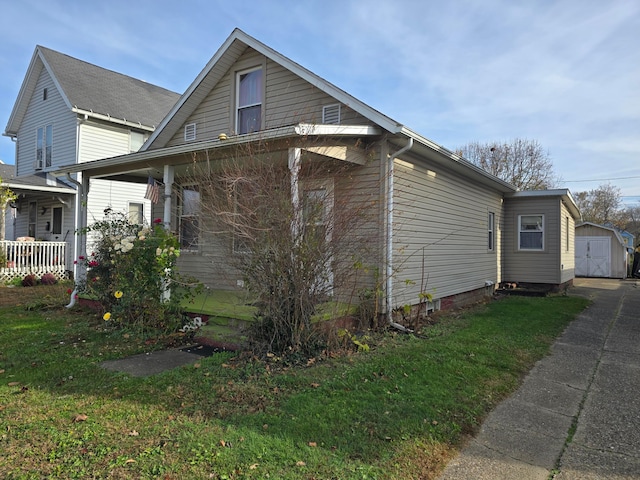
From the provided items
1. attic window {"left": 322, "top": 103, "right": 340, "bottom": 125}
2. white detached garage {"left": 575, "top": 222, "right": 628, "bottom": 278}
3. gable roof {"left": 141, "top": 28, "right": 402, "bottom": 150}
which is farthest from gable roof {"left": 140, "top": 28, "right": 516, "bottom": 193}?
white detached garage {"left": 575, "top": 222, "right": 628, "bottom": 278}

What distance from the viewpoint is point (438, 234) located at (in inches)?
361

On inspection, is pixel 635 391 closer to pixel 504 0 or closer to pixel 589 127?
pixel 504 0

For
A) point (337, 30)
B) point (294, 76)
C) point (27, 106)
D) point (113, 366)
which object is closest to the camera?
point (113, 366)

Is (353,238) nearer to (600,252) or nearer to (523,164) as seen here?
(600,252)

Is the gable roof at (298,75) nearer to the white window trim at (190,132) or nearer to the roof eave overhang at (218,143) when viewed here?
the white window trim at (190,132)

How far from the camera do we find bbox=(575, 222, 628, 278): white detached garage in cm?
2303

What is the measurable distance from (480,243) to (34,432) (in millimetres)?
11037

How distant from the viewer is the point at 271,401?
3918mm

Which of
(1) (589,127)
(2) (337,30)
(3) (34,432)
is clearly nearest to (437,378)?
(3) (34,432)

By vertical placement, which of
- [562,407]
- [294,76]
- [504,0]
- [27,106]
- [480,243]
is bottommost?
[562,407]

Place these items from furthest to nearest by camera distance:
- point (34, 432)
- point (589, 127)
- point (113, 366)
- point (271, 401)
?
1. point (589, 127)
2. point (113, 366)
3. point (271, 401)
4. point (34, 432)

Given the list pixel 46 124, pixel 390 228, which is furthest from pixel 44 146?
pixel 390 228

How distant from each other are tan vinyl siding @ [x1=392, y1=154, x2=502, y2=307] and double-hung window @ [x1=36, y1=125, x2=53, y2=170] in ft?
51.5

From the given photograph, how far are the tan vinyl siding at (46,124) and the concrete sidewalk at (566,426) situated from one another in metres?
16.5
